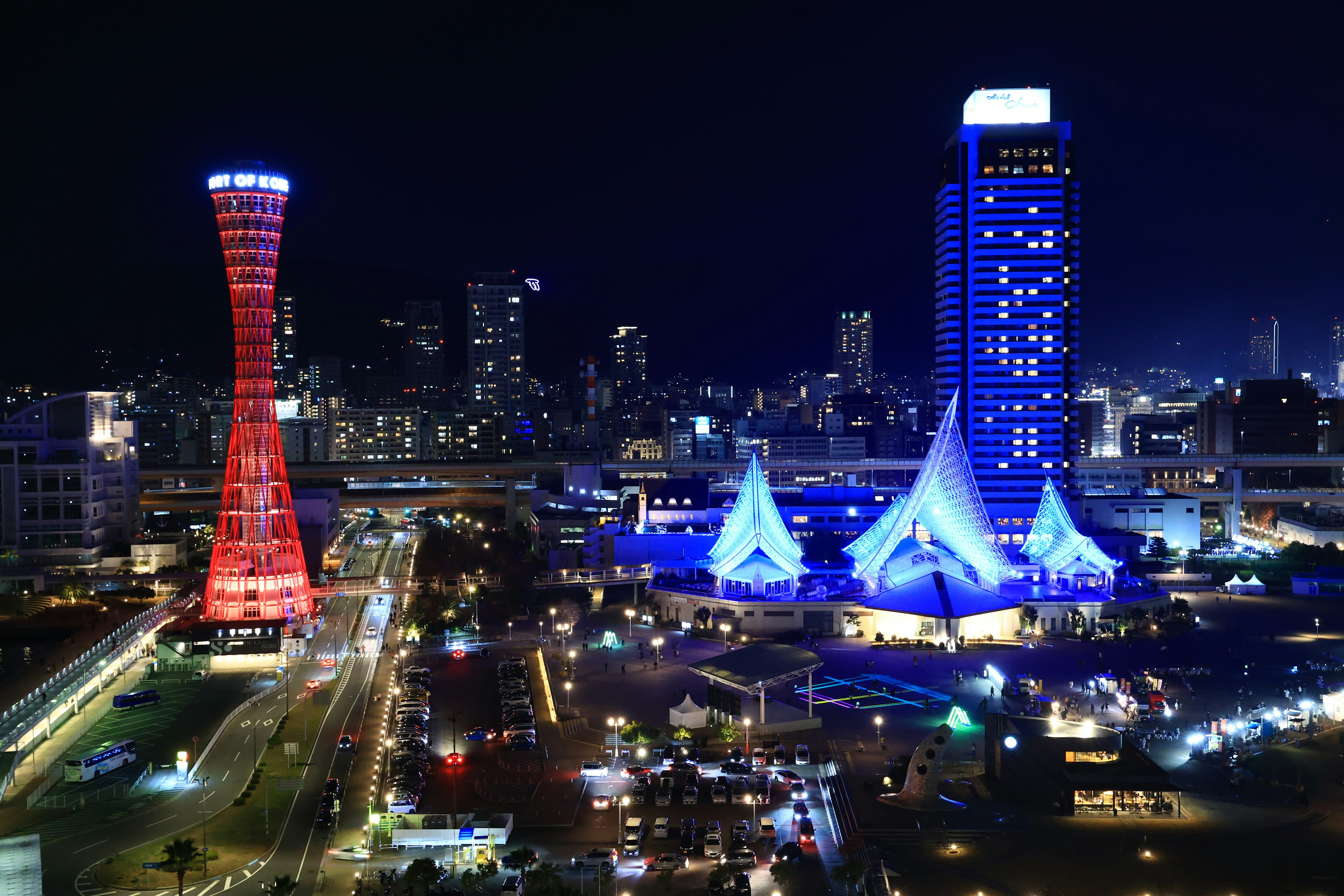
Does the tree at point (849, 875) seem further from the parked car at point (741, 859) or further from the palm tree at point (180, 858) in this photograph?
the palm tree at point (180, 858)

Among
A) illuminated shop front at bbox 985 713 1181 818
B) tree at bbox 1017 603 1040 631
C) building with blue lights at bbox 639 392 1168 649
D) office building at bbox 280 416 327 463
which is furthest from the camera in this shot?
office building at bbox 280 416 327 463

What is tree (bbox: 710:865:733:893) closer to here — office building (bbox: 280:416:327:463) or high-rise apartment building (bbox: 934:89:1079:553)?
high-rise apartment building (bbox: 934:89:1079:553)

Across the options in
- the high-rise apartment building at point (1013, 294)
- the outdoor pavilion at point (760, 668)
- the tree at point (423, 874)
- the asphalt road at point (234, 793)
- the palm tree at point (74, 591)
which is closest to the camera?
the tree at point (423, 874)

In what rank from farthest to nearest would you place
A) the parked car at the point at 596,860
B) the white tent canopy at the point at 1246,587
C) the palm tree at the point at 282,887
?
the white tent canopy at the point at 1246,587 → the parked car at the point at 596,860 → the palm tree at the point at 282,887

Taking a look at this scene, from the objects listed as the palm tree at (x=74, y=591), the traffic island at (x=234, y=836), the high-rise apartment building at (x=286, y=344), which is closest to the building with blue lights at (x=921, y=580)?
the traffic island at (x=234, y=836)

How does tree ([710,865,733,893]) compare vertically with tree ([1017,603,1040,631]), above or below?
below

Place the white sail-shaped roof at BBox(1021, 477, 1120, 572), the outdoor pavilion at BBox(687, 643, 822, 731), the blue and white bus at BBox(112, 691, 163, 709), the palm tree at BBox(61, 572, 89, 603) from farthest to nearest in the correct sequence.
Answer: the palm tree at BBox(61, 572, 89, 603) → the white sail-shaped roof at BBox(1021, 477, 1120, 572) → the blue and white bus at BBox(112, 691, 163, 709) → the outdoor pavilion at BBox(687, 643, 822, 731)

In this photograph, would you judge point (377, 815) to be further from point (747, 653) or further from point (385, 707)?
point (747, 653)

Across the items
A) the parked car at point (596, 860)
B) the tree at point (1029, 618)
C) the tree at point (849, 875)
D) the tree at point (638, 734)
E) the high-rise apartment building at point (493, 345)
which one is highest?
the high-rise apartment building at point (493, 345)

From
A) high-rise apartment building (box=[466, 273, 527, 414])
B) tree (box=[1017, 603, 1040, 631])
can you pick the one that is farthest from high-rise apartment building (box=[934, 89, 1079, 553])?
high-rise apartment building (box=[466, 273, 527, 414])
